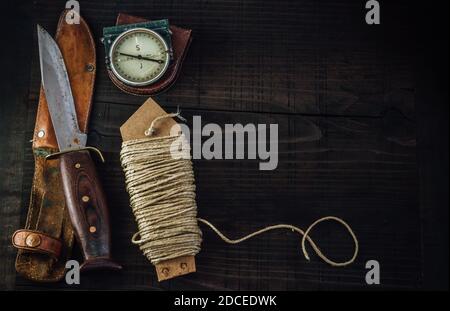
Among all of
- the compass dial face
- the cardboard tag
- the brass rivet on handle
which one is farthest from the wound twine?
the brass rivet on handle

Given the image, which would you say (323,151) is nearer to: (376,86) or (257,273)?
(376,86)

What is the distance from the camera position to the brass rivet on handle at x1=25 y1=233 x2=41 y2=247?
1.75m

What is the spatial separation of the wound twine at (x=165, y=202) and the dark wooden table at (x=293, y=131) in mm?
30

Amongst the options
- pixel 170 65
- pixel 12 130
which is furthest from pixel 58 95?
pixel 170 65

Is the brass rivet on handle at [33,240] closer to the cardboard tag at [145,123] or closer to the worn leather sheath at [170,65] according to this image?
the cardboard tag at [145,123]

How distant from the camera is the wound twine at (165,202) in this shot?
180 centimetres

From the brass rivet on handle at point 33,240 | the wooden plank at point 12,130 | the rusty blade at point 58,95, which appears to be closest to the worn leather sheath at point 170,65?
the rusty blade at point 58,95

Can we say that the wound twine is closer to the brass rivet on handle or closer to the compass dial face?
the compass dial face

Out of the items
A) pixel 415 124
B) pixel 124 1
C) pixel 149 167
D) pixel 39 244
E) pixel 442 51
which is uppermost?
pixel 124 1

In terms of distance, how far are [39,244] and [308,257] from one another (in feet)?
2.28

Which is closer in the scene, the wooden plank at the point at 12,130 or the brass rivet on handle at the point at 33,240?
the brass rivet on handle at the point at 33,240
